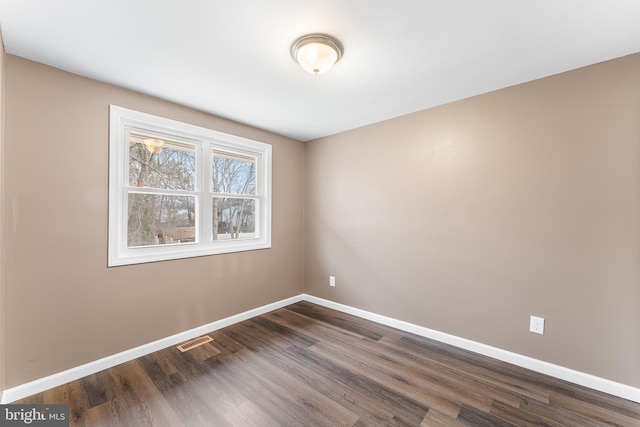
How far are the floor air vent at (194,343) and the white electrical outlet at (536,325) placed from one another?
294 cm

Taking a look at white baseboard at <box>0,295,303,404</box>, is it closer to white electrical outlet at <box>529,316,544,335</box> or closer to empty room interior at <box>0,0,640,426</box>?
empty room interior at <box>0,0,640,426</box>

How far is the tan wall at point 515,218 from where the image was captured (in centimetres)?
191

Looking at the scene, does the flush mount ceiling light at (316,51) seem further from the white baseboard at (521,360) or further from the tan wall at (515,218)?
the white baseboard at (521,360)

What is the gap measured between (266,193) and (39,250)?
2.16 metres

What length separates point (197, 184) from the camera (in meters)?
2.91

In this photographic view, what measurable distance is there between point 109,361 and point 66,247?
1006 millimetres

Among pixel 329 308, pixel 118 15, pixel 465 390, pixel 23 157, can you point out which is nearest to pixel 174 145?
pixel 23 157

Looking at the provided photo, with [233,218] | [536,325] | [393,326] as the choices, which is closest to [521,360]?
[536,325]

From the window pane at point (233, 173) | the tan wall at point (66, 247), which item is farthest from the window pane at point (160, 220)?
the window pane at point (233, 173)

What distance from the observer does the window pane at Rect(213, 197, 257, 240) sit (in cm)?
314

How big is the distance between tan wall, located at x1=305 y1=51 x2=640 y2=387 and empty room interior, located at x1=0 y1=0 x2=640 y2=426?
0.6 inches

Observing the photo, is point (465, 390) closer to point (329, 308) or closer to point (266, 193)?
point (329, 308)

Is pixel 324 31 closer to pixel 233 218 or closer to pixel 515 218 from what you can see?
pixel 515 218

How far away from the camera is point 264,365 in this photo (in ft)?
7.48
